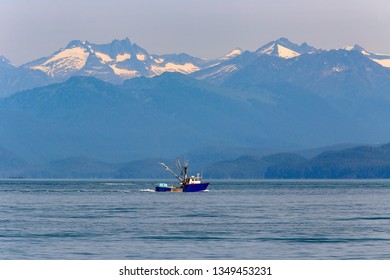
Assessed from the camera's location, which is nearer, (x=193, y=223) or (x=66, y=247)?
(x=66, y=247)

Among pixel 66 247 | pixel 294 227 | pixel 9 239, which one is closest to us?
pixel 66 247

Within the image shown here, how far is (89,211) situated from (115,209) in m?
9.07

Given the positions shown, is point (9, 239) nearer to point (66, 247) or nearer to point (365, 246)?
point (66, 247)

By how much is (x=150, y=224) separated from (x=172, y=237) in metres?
23.5

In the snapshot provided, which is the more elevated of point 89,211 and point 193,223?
point 89,211

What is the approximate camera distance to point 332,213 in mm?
178375

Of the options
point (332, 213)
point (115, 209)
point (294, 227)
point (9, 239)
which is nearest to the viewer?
point (9, 239)
